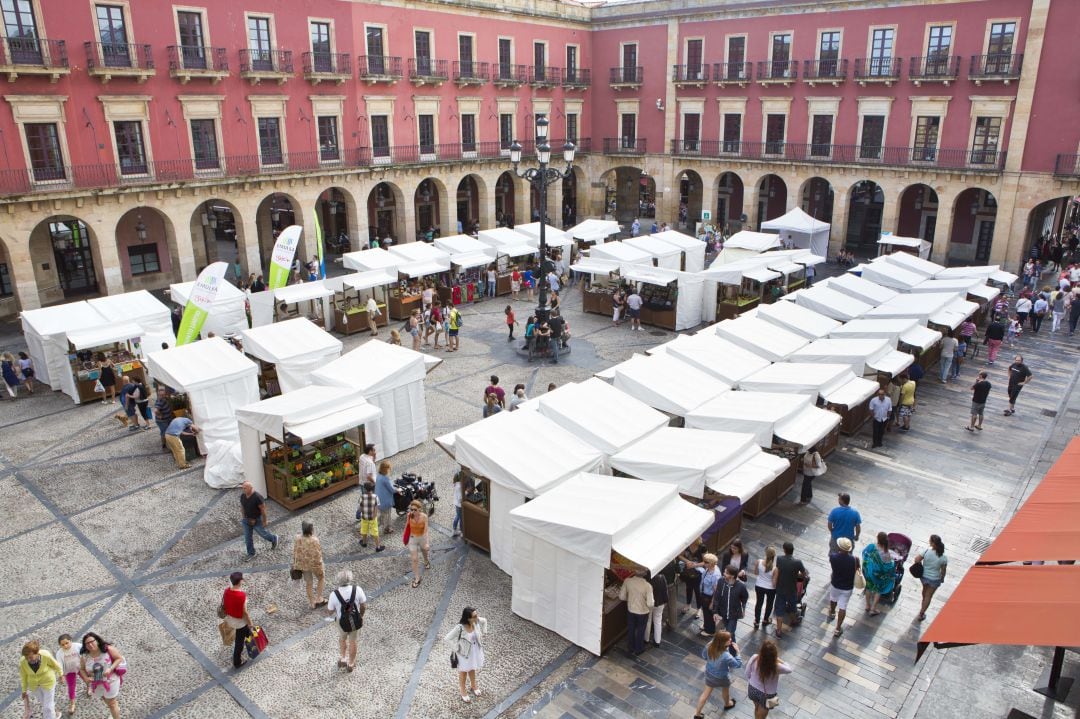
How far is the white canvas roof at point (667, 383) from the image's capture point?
42.7 feet

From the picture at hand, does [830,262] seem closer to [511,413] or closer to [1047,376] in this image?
[1047,376]

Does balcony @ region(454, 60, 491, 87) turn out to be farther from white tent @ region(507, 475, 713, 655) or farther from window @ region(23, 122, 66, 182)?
white tent @ region(507, 475, 713, 655)

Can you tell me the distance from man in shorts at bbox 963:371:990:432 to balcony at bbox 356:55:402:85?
895 inches

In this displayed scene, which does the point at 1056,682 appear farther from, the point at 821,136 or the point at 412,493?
the point at 821,136

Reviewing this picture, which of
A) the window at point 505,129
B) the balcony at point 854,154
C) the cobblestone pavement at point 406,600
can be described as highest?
the window at point 505,129

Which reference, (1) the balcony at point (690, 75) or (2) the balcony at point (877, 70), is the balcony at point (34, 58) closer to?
(1) the balcony at point (690, 75)

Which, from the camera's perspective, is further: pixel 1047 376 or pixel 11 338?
pixel 11 338

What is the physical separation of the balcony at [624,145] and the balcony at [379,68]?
40.3 ft

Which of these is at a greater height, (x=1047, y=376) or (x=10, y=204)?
(x=10, y=204)

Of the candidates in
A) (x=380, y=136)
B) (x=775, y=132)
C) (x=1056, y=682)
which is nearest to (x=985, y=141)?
(x=775, y=132)

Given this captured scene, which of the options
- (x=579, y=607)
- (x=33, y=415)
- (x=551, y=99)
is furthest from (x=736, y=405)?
(x=551, y=99)

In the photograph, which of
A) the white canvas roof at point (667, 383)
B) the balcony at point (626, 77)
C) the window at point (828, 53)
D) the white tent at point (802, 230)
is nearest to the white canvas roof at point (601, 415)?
the white canvas roof at point (667, 383)

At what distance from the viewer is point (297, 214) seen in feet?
91.3

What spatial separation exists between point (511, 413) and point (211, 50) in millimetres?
19075
